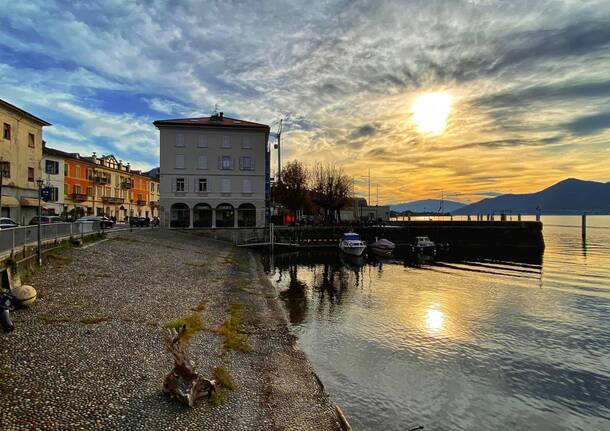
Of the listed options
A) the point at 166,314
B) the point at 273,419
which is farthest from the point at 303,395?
the point at 166,314

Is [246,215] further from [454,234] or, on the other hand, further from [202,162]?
[454,234]

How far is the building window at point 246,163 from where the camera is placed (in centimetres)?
5944

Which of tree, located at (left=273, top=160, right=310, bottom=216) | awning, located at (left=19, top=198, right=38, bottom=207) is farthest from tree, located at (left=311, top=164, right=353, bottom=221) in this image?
awning, located at (left=19, top=198, right=38, bottom=207)

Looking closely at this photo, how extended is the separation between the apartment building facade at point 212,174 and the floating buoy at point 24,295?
1745 inches

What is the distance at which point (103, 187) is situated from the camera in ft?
255

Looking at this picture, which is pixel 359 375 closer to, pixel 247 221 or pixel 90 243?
A: pixel 90 243

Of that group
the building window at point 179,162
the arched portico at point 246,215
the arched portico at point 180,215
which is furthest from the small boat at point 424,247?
the building window at point 179,162

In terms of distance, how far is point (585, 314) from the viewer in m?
22.7

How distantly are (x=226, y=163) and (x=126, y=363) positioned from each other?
50685mm

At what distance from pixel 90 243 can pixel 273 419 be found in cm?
2503

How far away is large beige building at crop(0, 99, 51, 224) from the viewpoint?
38.4 meters

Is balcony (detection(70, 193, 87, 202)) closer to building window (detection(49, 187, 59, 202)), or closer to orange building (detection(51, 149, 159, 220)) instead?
orange building (detection(51, 149, 159, 220))

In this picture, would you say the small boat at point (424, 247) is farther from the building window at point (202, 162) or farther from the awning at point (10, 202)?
the awning at point (10, 202)

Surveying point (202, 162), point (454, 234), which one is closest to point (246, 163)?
point (202, 162)
